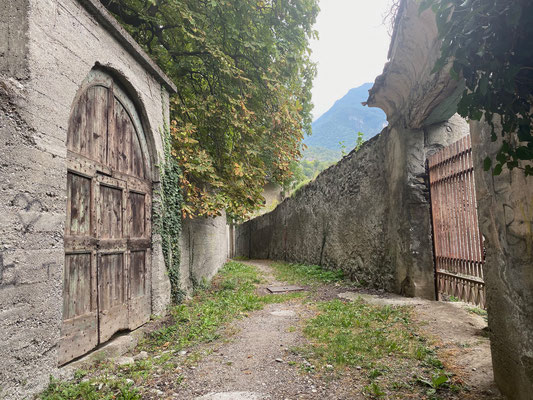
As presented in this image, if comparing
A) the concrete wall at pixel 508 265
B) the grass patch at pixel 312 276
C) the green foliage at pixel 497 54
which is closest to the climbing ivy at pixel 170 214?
the grass patch at pixel 312 276

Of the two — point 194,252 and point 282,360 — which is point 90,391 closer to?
point 282,360

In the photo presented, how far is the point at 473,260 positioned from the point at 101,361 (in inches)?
169

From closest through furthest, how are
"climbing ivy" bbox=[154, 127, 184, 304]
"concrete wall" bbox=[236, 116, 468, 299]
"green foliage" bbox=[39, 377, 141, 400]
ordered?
"green foliage" bbox=[39, 377, 141, 400], "climbing ivy" bbox=[154, 127, 184, 304], "concrete wall" bbox=[236, 116, 468, 299]

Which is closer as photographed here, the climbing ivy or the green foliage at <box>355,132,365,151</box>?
the climbing ivy

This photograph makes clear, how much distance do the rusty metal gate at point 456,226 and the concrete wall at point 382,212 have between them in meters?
0.21

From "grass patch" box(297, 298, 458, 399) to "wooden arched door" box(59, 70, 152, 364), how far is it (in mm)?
2126

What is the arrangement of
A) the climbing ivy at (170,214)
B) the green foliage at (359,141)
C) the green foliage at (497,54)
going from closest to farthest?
1. the green foliage at (497,54)
2. the climbing ivy at (170,214)
3. the green foliage at (359,141)

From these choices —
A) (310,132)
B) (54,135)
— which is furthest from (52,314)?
(310,132)

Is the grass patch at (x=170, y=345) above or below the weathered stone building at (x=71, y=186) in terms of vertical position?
below

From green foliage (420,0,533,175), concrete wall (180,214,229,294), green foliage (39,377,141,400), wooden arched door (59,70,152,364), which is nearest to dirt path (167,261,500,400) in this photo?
green foliage (39,377,141,400)

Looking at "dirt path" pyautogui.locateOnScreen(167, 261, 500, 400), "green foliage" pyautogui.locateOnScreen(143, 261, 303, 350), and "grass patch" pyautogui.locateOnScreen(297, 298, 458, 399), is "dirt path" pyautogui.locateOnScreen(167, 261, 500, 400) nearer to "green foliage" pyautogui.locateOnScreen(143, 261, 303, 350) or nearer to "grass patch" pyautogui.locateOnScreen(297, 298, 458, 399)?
"grass patch" pyautogui.locateOnScreen(297, 298, 458, 399)

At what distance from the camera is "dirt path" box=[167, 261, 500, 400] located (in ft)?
8.46

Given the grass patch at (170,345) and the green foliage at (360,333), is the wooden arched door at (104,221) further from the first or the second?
the green foliage at (360,333)

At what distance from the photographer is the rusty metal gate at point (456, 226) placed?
399cm
